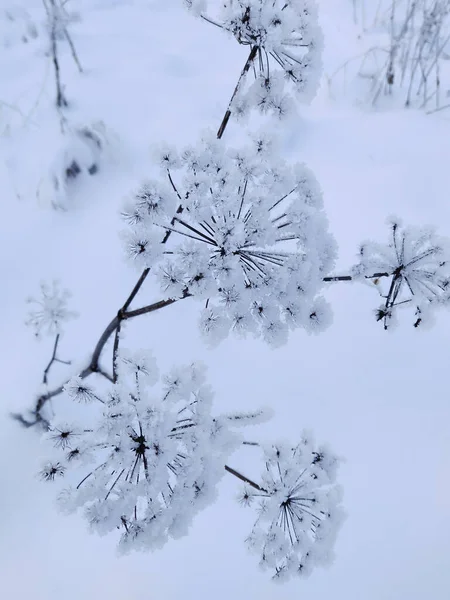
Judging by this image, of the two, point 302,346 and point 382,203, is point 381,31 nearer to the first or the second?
point 382,203

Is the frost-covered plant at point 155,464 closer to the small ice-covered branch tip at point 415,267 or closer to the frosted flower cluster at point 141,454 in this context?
the frosted flower cluster at point 141,454

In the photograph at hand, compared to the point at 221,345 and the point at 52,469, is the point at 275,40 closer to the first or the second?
the point at 52,469

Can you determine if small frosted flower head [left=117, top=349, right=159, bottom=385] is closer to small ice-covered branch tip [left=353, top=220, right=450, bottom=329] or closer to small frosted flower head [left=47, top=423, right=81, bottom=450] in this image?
small frosted flower head [left=47, top=423, right=81, bottom=450]

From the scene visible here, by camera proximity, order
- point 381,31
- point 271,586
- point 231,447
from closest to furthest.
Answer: point 231,447 → point 271,586 → point 381,31

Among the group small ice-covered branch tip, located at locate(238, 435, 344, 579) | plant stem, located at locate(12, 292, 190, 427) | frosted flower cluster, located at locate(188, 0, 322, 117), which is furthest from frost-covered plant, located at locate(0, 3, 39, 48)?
small ice-covered branch tip, located at locate(238, 435, 344, 579)

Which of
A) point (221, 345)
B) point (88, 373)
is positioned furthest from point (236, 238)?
point (221, 345)

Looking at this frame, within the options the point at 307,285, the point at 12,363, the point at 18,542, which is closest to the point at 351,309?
the point at 307,285
